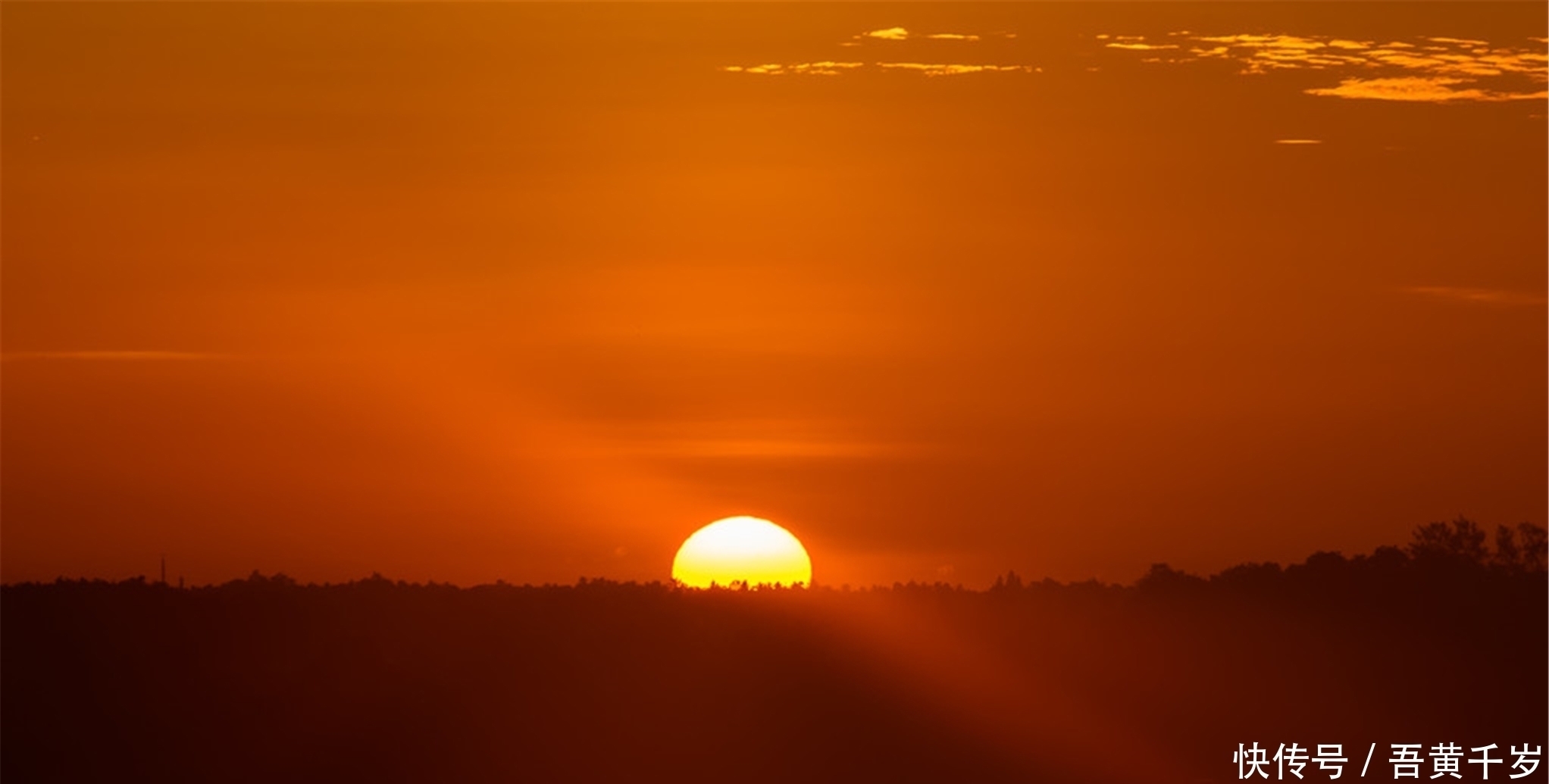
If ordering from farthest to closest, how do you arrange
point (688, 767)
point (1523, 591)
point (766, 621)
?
point (1523, 591), point (766, 621), point (688, 767)

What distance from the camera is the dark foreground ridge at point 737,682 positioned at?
32094 millimetres

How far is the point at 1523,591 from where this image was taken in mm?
37406

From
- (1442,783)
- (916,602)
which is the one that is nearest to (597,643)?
(916,602)

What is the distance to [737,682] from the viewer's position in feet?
109

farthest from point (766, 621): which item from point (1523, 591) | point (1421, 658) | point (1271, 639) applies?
point (1523, 591)

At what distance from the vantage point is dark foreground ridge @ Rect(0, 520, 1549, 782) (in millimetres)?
32094

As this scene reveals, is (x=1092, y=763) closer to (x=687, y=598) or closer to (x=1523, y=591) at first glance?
(x=687, y=598)

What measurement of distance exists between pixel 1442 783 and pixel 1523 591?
6.36m

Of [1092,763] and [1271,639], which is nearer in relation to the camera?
[1092,763]

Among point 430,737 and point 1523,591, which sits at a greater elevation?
point 1523,591

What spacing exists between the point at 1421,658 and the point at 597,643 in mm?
11738

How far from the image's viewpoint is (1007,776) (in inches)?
1278

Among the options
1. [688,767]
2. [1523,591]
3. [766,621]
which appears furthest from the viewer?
[1523,591]

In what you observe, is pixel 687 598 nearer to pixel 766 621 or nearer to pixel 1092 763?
pixel 766 621
